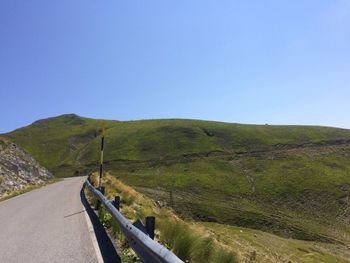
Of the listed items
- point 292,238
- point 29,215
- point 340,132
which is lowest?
point 292,238

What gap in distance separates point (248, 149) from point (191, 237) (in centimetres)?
10173

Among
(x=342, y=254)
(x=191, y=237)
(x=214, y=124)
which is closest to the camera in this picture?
(x=191, y=237)

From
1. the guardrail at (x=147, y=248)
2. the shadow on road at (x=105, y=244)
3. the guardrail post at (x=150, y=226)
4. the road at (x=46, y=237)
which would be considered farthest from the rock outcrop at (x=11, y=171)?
the guardrail post at (x=150, y=226)

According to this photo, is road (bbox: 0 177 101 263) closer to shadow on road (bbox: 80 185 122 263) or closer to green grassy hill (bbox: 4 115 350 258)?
shadow on road (bbox: 80 185 122 263)

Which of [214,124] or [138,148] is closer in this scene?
[138,148]

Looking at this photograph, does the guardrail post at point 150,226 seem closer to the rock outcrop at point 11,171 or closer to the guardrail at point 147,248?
the guardrail at point 147,248

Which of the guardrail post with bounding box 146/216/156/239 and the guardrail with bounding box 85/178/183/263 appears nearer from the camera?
the guardrail with bounding box 85/178/183/263

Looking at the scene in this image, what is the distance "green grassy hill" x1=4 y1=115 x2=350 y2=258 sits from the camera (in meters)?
53.7

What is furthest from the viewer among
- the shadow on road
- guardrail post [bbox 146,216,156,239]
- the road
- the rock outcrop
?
the rock outcrop

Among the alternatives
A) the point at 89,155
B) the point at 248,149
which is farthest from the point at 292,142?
the point at 89,155

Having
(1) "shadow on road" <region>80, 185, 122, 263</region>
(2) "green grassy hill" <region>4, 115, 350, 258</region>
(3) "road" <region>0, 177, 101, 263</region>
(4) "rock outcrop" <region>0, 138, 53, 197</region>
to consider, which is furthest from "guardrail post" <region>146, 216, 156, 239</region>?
(4) "rock outcrop" <region>0, 138, 53, 197</region>

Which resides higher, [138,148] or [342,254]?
[138,148]

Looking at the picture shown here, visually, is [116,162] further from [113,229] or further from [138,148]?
[113,229]

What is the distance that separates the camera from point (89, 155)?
12581 cm
